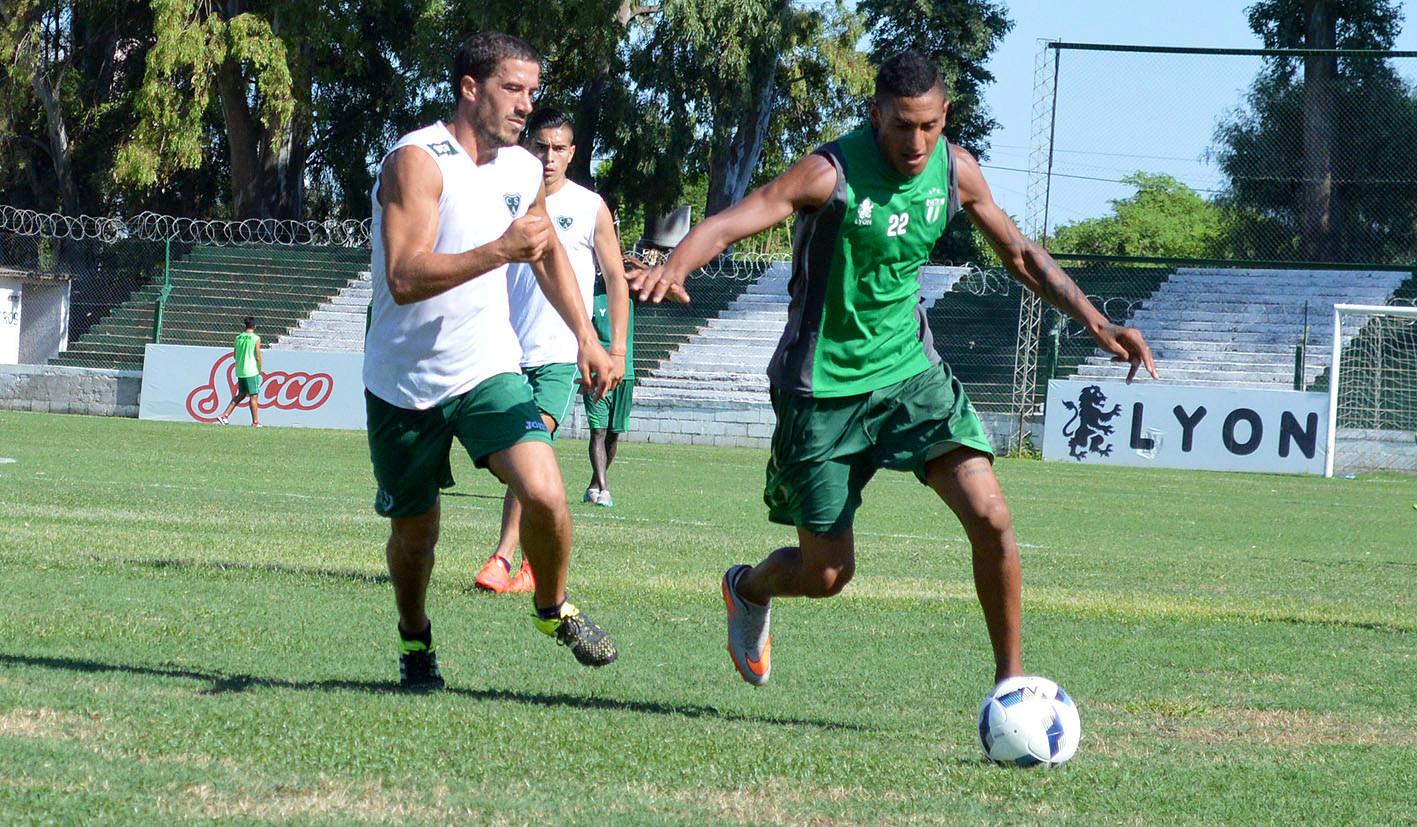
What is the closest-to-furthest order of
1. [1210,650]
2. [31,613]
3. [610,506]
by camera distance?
[31,613]
[1210,650]
[610,506]

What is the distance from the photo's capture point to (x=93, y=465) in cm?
1411

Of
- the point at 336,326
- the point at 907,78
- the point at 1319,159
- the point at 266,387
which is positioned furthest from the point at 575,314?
the point at 336,326

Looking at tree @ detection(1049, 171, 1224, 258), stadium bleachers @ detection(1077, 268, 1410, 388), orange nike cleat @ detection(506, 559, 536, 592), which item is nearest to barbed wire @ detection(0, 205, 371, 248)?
stadium bleachers @ detection(1077, 268, 1410, 388)

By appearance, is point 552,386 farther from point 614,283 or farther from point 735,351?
point 735,351

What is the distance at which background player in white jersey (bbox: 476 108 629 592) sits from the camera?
23.3 feet

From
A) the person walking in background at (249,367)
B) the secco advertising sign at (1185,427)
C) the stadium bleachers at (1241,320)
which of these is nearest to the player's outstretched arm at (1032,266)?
the secco advertising sign at (1185,427)

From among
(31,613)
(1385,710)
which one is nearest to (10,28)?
(31,613)

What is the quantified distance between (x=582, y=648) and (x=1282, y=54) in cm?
2687

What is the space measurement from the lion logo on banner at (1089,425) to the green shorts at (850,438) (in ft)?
67.8

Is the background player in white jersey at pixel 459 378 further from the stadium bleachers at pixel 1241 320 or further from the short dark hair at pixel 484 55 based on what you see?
the stadium bleachers at pixel 1241 320

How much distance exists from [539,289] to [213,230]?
3355 cm

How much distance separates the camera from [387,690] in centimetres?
447

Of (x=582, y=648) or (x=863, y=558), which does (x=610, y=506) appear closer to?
(x=863, y=558)

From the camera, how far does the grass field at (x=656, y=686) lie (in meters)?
3.34
